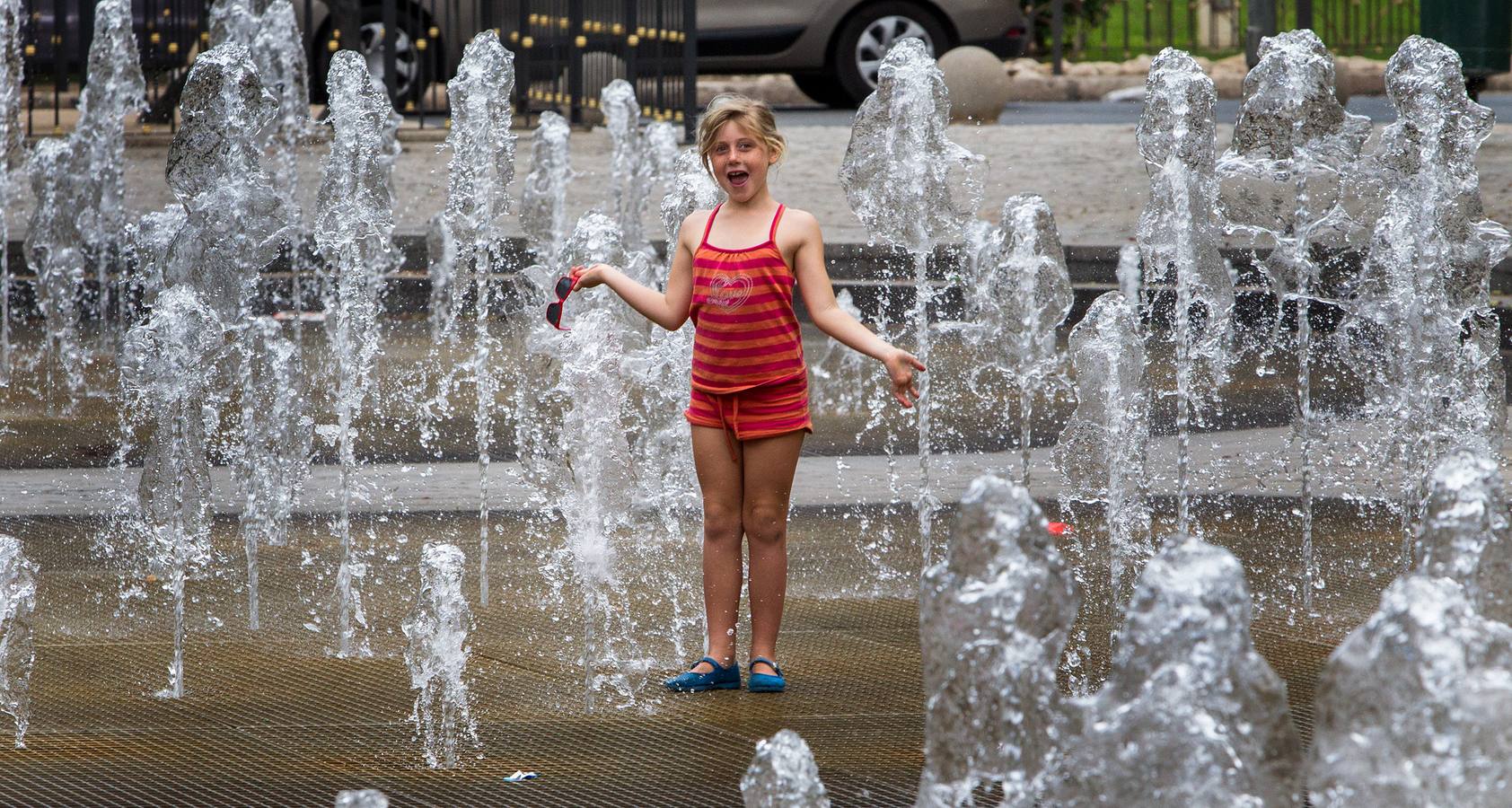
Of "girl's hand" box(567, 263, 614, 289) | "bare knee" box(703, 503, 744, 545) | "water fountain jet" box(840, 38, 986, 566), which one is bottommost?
"bare knee" box(703, 503, 744, 545)

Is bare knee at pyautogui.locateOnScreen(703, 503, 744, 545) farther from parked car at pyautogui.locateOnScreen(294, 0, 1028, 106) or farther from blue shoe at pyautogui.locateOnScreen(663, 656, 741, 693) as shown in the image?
parked car at pyautogui.locateOnScreen(294, 0, 1028, 106)

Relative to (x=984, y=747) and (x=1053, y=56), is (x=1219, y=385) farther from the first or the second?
(x=1053, y=56)

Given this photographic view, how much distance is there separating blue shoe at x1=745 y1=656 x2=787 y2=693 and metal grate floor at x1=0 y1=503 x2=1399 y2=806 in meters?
0.04

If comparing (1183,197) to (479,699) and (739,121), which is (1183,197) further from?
(479,699)

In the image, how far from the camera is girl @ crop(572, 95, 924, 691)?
429cm

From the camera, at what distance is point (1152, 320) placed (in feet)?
33.0

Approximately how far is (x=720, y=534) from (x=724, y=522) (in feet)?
0.10

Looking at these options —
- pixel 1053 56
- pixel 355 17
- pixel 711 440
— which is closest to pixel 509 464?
pixel 711 440

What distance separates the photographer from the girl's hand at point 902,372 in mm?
4000

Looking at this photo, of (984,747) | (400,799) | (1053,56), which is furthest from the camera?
(1053,56)

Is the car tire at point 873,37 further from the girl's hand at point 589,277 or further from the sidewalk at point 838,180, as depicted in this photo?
the girl's hand at point 589,277

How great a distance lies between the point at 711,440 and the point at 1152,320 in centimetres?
603

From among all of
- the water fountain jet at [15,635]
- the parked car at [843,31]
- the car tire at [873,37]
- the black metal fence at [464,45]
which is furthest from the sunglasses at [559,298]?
the parked car at [843,31]

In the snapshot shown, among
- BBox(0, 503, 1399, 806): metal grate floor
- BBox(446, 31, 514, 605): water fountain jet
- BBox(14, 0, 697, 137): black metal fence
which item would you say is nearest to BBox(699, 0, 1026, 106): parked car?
BBox(14, 0, 697, 137): black metal fence
